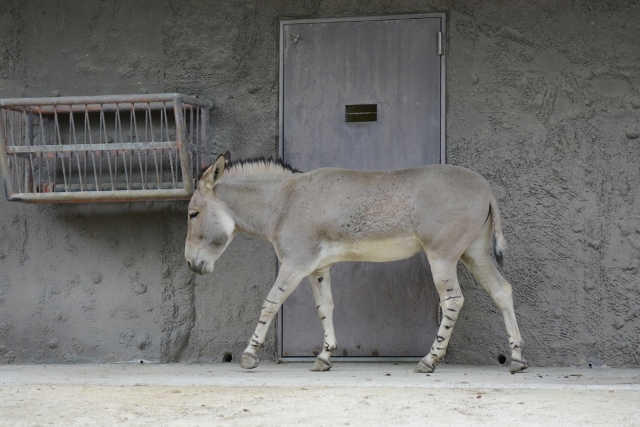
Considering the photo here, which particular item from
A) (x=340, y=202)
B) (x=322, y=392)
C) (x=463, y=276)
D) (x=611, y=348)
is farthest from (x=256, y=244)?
(x=611, y=348)

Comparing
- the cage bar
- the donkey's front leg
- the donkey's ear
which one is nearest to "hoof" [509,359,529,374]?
the donkey's front leg

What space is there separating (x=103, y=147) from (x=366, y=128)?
2214mm

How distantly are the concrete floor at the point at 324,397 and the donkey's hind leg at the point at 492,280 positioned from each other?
292 millimetres

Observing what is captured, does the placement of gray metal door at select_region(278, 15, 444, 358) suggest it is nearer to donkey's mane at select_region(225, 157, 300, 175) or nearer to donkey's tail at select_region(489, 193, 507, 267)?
donkey's mane at select_region(225, 157, 300, 175)

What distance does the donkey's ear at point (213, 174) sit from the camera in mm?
7977

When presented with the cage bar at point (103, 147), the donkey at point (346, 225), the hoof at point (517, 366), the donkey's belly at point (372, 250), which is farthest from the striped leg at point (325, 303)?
the hoof at point (517, 366)

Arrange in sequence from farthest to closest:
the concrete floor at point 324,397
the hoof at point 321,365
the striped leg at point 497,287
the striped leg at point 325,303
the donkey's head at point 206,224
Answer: the donkey's head at point 206,224 → the striped leg at point 325,303 → the hoof at point 321,365 → the striped leg at point 497,287 → the concrete floor at point 324,397

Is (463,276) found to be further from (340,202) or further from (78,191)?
(78,191)

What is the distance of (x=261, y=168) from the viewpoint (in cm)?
812

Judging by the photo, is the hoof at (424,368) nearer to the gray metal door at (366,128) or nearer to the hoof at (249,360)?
the gray metal door at (366,128)

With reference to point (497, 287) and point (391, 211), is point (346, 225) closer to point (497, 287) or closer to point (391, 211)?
point (391, 211)

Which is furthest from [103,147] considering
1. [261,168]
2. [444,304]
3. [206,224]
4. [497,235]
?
[497,235]

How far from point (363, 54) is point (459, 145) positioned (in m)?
1.14

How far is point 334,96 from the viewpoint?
8531mm
